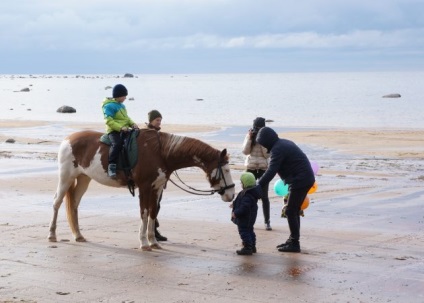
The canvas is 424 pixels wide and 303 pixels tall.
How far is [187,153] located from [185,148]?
0.09 m

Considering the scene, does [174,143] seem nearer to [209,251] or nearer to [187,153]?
[187,153]

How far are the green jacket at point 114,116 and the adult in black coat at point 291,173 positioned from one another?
2188mm

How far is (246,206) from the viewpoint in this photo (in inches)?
→ 452

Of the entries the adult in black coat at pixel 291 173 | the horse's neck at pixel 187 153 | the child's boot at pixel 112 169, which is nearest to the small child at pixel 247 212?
the adult in black coat at pixel 291 173

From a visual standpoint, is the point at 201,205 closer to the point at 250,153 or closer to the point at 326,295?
the point at 250,153

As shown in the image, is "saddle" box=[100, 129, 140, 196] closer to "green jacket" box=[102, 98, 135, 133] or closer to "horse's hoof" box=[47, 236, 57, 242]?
"green jacket" box=[102, 98, 135, 133]

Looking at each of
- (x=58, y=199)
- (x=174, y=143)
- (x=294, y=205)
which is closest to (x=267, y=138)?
(x=294, y=205)

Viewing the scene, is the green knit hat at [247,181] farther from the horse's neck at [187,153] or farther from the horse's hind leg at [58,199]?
the horse's hind leg at [58,199]

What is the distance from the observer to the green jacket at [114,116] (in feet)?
39.9

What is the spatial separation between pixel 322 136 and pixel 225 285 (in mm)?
31684

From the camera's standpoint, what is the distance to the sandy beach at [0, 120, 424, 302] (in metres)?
9.34

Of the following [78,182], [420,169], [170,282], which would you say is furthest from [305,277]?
[420,169]

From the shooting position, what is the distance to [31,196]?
58.9 feet

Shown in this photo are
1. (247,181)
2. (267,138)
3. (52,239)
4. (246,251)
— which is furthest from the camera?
(52,239)
